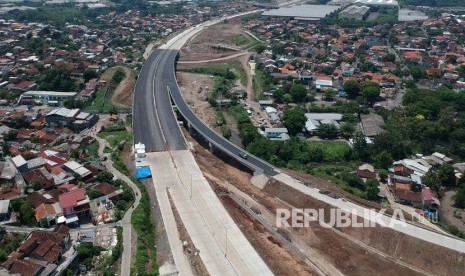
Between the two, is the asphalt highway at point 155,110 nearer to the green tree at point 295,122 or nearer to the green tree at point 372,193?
the green tree at point 295,122

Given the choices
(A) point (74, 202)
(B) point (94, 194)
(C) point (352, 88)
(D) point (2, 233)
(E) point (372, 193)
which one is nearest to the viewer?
(D) point (2, 233)

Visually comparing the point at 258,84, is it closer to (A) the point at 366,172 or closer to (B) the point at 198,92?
(B) the point at 198,92

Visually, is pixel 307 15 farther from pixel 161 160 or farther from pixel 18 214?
pixel 18 214

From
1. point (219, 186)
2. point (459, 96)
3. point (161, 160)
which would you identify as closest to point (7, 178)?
point (161, 160)

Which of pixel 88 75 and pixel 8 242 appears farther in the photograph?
pixel 88 75

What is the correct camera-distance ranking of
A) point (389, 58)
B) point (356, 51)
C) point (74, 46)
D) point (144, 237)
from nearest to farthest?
point (144, 237), point (389, 58), point (74, 46), point (356, 51)

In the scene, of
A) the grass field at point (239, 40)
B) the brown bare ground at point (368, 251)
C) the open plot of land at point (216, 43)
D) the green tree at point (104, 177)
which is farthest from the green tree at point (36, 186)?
the grass field at point (239, 40)

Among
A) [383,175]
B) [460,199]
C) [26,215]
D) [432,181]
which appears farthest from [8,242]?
[460,199]
